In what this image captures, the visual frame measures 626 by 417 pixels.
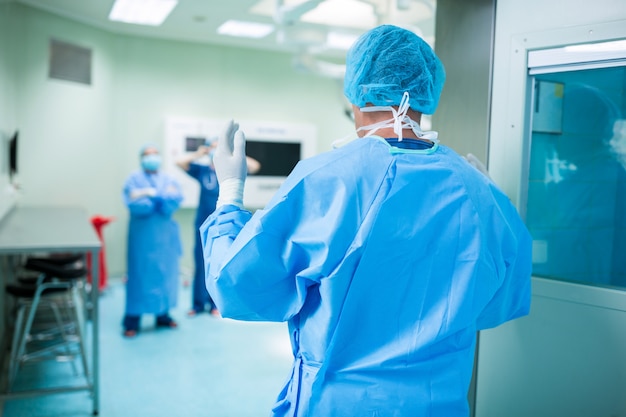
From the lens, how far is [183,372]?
3381 millimetres

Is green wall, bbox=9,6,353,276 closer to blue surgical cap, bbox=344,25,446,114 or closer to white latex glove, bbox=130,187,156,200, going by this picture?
white latex glove, bbox=130,187,156,200

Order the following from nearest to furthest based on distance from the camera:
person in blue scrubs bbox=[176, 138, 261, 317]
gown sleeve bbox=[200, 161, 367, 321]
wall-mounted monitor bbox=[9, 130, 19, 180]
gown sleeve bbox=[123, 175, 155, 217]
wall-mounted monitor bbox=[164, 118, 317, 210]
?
gown sleeve bbox=[200, 161, 367, 321] → gown sleeve bbox=[123, 175, 155, 217] → wall-mounted monitor bbox=[9, 130, 19, 180] → person in blue scrubs bbox=[176, 138, 261, 317] → wall-mounted monitor bbox=[164, 118, 317, 210]

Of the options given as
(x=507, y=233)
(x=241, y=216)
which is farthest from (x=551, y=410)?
→ (x=241, y=216)

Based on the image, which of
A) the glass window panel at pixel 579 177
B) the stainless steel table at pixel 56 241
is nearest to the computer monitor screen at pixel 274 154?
the stainless steel table at pixel 56 241

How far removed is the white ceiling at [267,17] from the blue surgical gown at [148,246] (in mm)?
1619

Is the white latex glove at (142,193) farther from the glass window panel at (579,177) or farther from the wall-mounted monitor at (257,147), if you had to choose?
the glass window panel at (579,177)

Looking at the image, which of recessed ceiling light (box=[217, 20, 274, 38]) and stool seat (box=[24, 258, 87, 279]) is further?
recessed ceiling light (box=[217, 20, 274, 38])

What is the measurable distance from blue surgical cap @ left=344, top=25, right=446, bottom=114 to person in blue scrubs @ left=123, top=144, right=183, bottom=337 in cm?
303

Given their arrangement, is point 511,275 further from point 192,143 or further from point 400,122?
point 192,143

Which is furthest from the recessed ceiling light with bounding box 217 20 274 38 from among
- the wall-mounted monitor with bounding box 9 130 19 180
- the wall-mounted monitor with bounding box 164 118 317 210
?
the wall-mounted monitor with bounding box 9 130 19 180

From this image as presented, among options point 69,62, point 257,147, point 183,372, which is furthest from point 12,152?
point 257,147

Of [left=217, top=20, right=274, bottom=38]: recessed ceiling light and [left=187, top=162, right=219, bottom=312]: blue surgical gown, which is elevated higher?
[left=217, top=20, right=274, bottom=38]: recessed ceiling light

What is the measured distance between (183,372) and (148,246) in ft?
3.46

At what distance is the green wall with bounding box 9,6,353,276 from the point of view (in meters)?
4.98
